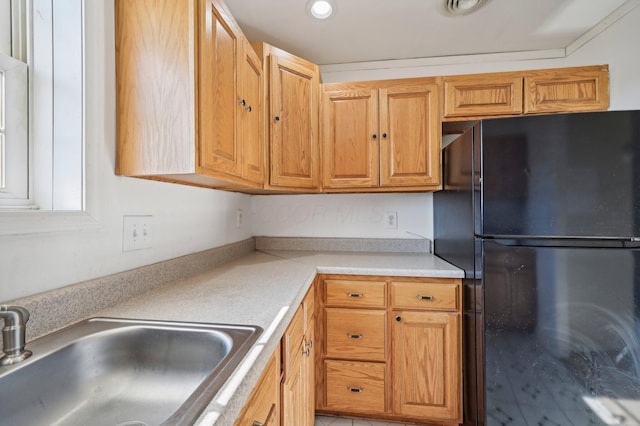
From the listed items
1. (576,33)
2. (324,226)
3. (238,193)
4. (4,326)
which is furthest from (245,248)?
(576,33)

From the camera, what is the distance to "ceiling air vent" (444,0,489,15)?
1.38m

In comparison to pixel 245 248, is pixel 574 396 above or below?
below

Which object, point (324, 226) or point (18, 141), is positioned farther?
point (324, 226)

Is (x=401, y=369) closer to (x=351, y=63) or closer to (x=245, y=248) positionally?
(x=245, y=248)

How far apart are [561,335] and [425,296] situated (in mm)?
542

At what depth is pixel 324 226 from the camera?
208 cm

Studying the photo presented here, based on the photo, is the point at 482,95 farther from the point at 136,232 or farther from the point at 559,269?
the point at 136,232

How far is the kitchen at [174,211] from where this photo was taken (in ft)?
2.30

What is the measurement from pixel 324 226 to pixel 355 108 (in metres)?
0.86

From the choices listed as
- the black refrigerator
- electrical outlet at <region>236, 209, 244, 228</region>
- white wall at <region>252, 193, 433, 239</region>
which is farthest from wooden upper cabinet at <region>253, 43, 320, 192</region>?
the black refrigerator

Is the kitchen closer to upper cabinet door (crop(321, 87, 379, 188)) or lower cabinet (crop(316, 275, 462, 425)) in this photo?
upper cabinet door (crop(321, 87, 379, 188))

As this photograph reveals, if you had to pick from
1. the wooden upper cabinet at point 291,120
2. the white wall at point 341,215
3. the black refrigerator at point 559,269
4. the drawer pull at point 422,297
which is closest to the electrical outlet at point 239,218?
the white wall at point 341,215

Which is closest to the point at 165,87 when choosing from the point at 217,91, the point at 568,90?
the point at 217,91

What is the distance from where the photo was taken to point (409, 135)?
171 cm
